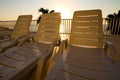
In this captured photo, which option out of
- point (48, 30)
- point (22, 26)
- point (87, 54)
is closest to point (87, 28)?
point (87, 54)

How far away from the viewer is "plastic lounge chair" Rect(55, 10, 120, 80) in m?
1.78

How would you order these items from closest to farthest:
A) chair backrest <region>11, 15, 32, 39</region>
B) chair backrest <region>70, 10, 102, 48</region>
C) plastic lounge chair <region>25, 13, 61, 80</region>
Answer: chair backrest <region>70, 10, 102, 48</region> < plastic lounge chair <region>25, 13, 61, 80</region> < chair backrest <region>11, 15, 32, 39</region>

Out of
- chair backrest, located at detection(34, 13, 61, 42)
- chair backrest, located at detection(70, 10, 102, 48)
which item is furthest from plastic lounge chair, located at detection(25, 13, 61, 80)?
chair backrest, located at detection(70, 10, 102, 48)

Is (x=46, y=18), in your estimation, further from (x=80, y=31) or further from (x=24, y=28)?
(x=80, y=31)

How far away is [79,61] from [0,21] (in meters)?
8.28

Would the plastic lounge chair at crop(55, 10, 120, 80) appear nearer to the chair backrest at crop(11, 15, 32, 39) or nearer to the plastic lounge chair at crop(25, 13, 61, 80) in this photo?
the plastic lounge chair at crop(25, 13, 61, 80)

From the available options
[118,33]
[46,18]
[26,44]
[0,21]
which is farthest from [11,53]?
[0,21]

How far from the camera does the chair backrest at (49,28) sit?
384 cm

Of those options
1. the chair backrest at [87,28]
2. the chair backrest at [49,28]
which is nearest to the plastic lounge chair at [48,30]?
the chair backrest at [49,28]

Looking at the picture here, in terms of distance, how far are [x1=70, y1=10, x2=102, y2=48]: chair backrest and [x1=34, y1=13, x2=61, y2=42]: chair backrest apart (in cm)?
52

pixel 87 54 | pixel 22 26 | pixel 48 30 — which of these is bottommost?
pixel 87 54

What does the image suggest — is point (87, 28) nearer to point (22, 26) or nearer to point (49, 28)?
point (49, 28)

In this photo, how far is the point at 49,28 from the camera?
3990mm

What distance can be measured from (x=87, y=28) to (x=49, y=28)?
3.33ft
